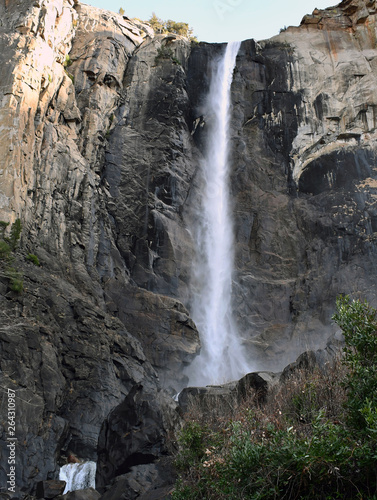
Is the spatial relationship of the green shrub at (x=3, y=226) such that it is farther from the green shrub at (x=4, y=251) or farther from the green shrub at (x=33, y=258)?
the green shrub at (x=33, y=258)

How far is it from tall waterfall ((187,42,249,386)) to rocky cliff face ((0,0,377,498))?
87cm

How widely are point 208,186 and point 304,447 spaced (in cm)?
3245

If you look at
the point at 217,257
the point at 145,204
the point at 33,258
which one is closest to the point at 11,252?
the point at 33,258

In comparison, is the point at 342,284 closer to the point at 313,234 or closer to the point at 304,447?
the point at 313,234

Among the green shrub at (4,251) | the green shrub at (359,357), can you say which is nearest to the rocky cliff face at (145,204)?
the green shrub at (4,251)

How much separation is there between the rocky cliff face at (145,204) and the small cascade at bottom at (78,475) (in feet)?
2.50

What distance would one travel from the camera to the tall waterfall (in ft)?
109

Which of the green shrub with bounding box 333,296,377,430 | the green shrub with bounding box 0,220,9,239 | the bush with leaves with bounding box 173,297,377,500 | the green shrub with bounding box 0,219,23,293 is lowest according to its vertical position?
the bush with leaves with bounding box 173,297,377,500

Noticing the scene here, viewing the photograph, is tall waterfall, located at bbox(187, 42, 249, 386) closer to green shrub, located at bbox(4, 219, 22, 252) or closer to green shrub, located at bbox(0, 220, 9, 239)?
green shrub, located at bbox(4, 219, 22, 252)

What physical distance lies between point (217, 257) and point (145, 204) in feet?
21.6

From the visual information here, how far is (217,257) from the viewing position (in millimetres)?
37969

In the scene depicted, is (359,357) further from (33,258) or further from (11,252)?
(33,258)

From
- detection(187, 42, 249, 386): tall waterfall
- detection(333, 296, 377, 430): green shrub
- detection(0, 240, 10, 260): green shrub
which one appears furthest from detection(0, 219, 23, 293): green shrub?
detection(333, 296, 377, 430): green shrub

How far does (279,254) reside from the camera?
37906mm
